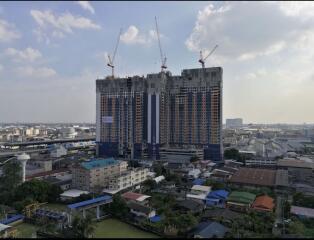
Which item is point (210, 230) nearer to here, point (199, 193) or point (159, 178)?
point (199, 193)

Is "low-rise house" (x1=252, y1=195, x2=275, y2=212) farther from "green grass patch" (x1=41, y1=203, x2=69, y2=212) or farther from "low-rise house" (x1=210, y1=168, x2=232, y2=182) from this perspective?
"green grass patch" (x1=41, y1=203, x2=69, y2=212)

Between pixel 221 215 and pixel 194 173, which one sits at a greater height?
pixel 194 173

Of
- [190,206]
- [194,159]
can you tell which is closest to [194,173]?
[194,159]

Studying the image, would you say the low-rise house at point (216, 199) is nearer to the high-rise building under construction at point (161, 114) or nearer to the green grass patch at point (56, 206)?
the green grass patch at point (56, 206)

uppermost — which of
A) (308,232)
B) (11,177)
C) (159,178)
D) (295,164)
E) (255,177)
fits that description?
(11,177)

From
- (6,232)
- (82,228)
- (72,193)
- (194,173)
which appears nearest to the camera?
(82,228)

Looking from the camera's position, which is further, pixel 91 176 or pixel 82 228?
pixel 91 176

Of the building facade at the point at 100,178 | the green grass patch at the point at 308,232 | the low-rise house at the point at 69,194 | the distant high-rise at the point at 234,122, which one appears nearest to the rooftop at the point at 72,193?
the low-rise house at the point at 69,194

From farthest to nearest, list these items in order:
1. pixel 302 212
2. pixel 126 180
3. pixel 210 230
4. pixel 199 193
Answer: pixel 126 180, pixel 199 193, pixel 302 212, pixel 210 230
